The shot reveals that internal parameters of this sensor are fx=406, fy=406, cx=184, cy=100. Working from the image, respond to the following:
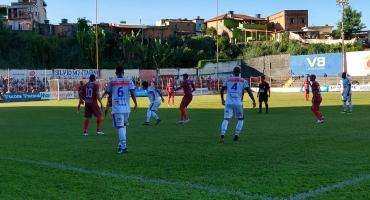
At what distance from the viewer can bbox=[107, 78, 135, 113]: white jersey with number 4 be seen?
29.7ft

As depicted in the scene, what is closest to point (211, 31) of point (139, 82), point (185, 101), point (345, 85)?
point (139, 82)

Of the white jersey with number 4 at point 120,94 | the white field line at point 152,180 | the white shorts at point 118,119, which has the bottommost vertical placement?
the white field line at point 152,180

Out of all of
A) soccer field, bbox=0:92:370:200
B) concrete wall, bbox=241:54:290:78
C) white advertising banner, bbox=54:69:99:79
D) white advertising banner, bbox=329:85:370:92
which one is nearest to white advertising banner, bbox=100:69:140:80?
white advertising banner, bbox=54:69:99:79

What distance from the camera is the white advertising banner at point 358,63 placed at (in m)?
53.1

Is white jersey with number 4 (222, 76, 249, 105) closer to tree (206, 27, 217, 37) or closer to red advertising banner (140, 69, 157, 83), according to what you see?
red advertising banner (140, 69, 157, 83)

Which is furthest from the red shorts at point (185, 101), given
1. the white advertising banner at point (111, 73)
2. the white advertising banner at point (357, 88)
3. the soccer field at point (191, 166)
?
the white advertising banner at point (111, 73)

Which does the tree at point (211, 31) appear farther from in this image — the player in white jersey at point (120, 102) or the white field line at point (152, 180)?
the white field line at point (152, 180)

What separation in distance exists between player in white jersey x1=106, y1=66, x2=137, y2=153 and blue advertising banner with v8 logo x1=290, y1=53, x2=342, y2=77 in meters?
50.0

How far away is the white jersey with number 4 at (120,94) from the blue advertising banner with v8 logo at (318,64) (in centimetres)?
4998

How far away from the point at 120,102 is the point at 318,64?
52.4m

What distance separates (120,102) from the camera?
9.10 m

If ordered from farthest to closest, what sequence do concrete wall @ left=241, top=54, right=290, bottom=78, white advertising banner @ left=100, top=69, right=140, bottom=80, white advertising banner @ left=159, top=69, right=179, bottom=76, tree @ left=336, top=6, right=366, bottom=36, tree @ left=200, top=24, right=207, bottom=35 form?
tree @ left=200, top=24, right=207, bottom=35
tree @ left=336, top=6, right=366, bottom=36
concrete wall @ left=241, top=54, right=290, bottom=78
white advertising banner @ left=159, top=69, right=179, bottom=76
white advertising banner @ left=100, top=69, right=140, bottom=80

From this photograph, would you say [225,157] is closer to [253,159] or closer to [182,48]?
[253,159]

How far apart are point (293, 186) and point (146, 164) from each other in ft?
9.65
